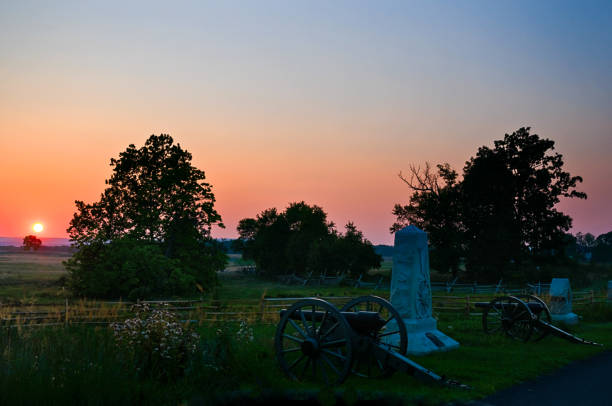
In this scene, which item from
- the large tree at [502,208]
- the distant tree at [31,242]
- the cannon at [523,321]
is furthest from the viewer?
the distant tree at [31,242]

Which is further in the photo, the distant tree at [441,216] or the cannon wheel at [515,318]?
the distant tree at [441,216]

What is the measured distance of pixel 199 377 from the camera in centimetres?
920

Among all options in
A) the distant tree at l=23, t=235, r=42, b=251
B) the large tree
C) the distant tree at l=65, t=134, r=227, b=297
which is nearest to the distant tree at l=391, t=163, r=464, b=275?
the large tree

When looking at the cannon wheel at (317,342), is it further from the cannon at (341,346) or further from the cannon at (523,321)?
the cannon at (523,321)

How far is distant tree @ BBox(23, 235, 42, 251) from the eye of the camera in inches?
6580

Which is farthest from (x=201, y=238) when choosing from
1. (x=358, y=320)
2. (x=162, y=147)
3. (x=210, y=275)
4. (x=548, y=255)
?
(x=548, y=255)

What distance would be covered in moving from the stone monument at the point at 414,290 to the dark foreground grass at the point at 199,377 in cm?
82

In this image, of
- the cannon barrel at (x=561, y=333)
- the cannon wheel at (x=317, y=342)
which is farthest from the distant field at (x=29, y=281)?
the cannon barrel at (x=561, y=333)

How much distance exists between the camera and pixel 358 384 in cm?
982

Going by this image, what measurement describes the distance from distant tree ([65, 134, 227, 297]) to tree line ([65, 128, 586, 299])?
2.6 inches

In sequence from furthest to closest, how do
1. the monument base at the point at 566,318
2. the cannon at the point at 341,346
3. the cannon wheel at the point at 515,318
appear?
the monument base at the point at 566,318, the cannon wheel at the point at 515,318, the cannon at the point at 341,346

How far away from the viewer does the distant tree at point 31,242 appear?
167125 mm

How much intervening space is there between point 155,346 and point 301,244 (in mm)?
61175

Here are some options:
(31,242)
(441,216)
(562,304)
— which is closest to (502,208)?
(441,216)
